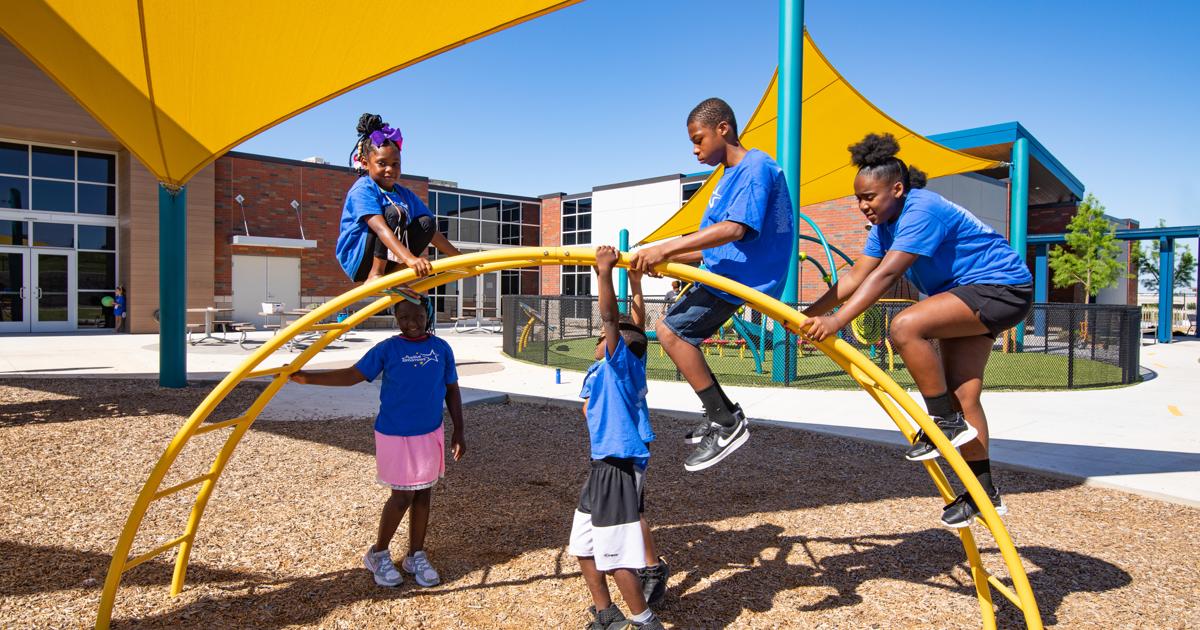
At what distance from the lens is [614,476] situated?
2.94m

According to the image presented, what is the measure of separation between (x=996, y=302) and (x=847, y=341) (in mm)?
10863

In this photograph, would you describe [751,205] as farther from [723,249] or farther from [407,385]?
[407,385]

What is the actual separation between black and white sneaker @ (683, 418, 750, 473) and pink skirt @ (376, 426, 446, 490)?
1.34 m

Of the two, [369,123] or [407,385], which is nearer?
[407,385]

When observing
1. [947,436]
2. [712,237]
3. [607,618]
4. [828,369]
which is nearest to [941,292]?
[947,436]

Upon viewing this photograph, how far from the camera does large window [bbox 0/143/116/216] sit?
19.2 metres

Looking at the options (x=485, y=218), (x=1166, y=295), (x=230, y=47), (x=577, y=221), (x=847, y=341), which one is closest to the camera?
(x=230, y=47)

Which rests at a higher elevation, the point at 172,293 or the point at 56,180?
the point at 56,180

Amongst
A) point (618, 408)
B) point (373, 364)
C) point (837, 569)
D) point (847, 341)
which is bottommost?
point (837, 569)

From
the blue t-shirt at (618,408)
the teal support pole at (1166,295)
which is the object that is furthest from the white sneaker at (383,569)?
the teal support pole at (1166,295)

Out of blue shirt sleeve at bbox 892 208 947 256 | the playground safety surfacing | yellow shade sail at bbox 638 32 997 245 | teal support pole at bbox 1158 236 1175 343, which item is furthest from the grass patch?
teal support pole at bbox 1158 236 1175 343

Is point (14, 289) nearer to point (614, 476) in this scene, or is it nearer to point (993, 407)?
point (614, 476)

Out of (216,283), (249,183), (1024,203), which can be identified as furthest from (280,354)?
(1024,203)

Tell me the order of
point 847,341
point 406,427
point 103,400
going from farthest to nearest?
1. point 847,341
2. point 103,400
3. point 406,427
